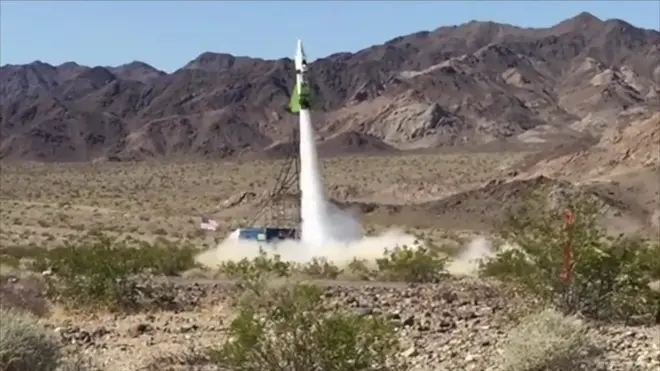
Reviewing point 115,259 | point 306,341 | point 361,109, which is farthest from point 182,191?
point 306,341

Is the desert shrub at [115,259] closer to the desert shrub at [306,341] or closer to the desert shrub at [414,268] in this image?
the desert shrub at [414,268]

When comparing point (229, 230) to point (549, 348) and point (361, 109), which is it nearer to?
point (549, 348)

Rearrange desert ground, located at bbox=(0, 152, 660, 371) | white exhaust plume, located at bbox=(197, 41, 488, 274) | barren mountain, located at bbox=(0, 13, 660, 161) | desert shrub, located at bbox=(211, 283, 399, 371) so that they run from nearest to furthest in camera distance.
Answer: desert shrub, located at bbox=(211, 283, 399, 371), desert ground, located at bbox=(0, 152, 660, 371), white exhaust plume, located at bbox=(197, 41, 488, 274), barren mountain, located at bbox=(0, 13, 660, 161)

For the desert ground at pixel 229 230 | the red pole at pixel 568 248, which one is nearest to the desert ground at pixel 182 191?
the desert ground at pixel 229 230

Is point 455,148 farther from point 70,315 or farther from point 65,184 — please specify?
point 70,315

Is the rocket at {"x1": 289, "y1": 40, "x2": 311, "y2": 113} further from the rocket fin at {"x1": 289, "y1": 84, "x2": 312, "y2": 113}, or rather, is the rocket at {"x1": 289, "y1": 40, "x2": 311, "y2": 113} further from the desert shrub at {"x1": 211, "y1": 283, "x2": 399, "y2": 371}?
the desert shrub at {"x1": 211, "y1": 283, "x2": 399, "y2": 371}

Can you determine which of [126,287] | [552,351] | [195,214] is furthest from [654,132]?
[552,351]

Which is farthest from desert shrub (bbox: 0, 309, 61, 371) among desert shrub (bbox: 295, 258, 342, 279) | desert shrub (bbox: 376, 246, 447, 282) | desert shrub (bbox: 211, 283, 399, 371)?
desert shrub (bbox: 376, 246, 447, 282)
